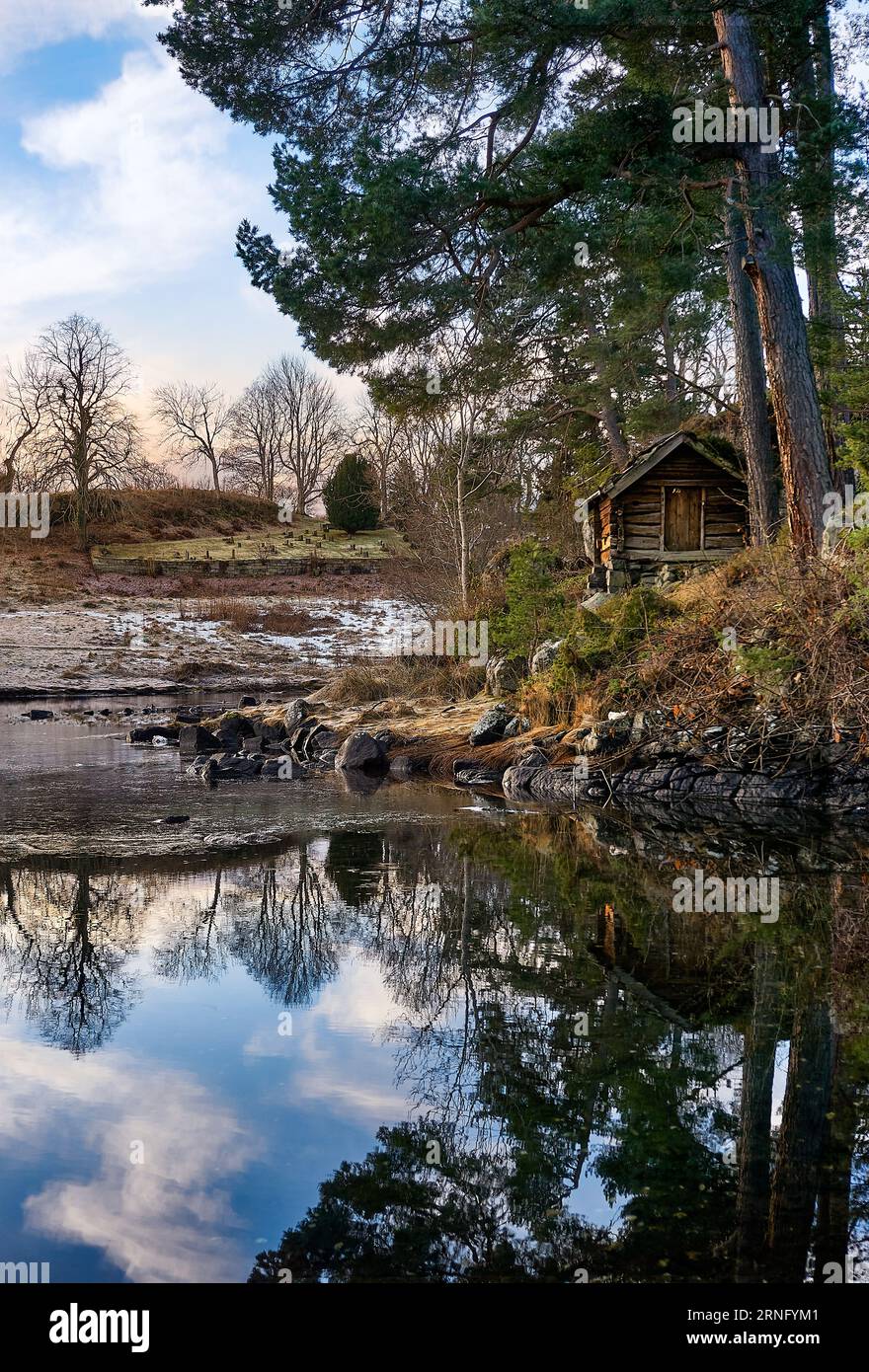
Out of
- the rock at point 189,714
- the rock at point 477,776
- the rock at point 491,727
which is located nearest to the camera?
the rock at point 477,776

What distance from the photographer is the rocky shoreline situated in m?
11.3

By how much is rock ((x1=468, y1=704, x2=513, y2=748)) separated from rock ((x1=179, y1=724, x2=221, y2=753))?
4.54m

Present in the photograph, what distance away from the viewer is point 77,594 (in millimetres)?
37500

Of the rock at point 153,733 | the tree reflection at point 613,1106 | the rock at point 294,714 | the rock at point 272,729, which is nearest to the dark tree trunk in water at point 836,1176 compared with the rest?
the tree reflection at point 613,1106

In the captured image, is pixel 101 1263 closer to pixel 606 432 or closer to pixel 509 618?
pixel 509 618

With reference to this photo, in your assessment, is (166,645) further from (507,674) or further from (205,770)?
(205,770)

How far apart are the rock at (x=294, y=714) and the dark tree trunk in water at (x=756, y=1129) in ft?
47.6

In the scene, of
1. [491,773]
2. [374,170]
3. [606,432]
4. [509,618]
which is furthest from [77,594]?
[374,170]

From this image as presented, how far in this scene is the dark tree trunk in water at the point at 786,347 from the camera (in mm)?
12953

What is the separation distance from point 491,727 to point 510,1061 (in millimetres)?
11392

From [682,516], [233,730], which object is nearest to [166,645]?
[233,730]

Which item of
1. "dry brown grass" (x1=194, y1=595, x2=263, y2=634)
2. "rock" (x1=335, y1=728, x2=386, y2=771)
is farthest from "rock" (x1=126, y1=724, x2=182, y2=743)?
"dry brown grass" (x1=194, y1=595, x2=263, y2=634)

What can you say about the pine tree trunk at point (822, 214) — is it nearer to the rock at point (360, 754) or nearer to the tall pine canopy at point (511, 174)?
the tall pine canopy at point (511, 174)

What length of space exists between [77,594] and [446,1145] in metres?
36.5
